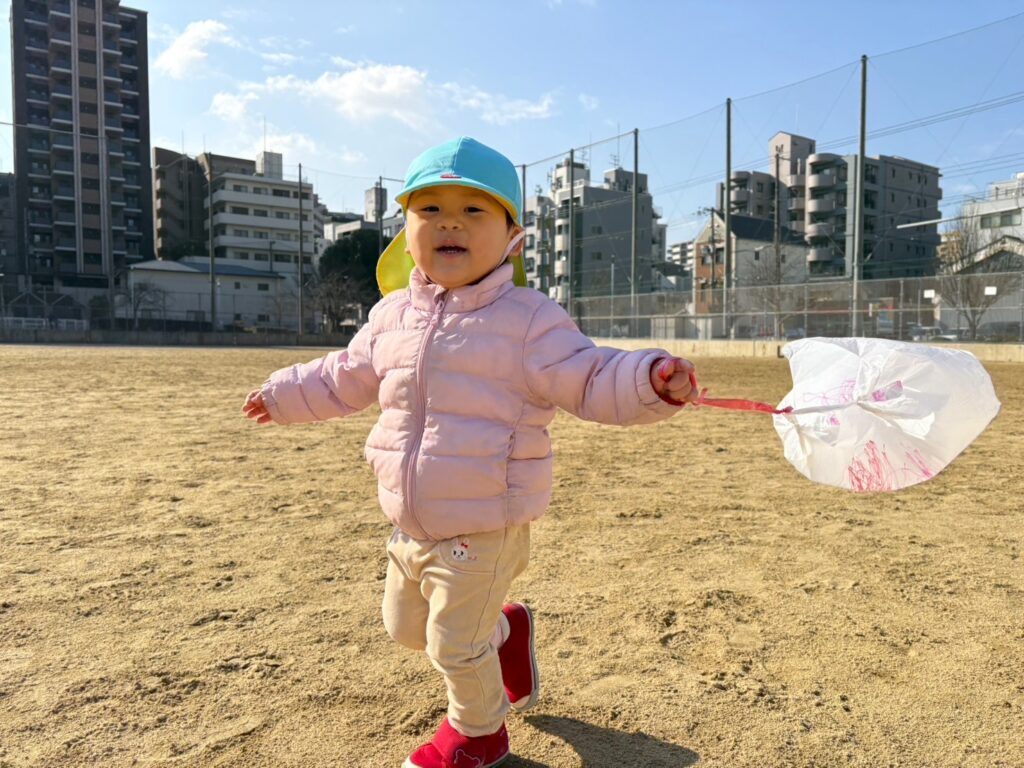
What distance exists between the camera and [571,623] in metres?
2.54

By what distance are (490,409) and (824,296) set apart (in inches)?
877

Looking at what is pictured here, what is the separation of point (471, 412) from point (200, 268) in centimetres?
5161

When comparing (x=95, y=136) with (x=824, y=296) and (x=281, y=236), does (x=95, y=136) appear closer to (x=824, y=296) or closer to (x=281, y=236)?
(x=281, y=236)

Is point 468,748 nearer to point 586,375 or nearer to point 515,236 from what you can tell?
point 586,375

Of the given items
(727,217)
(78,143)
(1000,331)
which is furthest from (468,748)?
(78,143)

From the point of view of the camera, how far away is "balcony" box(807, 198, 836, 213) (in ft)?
151

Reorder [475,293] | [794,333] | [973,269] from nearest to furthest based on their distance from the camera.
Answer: [475,293]
[794,333]
[973,269]

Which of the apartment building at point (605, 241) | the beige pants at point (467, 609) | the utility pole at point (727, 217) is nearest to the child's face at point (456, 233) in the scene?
the beige pants at point (467, 609)

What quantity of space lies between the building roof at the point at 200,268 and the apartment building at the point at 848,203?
30.0 meters

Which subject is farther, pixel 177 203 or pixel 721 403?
pixel 177 203

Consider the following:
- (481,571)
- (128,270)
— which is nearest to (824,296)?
(481,571)

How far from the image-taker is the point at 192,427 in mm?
6965

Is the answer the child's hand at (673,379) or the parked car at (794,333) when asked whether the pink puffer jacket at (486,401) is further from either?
the parked car at (794,333)

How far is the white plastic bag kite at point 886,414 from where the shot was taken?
194 cm
